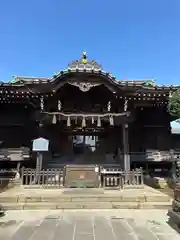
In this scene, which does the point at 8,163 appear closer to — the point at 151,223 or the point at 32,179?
the point at 32,179

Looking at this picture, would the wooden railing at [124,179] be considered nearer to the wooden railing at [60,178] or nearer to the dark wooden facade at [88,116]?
the wooden railing at [60,178]

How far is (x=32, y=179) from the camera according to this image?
13.9 meters

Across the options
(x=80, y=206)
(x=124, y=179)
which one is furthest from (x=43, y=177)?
(x=80, y=206)

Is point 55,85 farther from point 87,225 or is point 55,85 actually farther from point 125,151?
point 87,225

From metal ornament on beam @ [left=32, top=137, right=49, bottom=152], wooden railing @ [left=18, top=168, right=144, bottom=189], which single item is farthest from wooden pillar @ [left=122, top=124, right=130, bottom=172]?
metal ornament on beam @ [left=32, top=137, right=49, bottom=152]

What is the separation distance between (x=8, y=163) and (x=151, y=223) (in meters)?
13.8

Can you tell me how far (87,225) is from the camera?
5.89 metres

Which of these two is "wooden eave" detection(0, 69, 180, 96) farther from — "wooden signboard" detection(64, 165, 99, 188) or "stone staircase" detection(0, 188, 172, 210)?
"stone staircase" detection(0, 188, 172, 210)

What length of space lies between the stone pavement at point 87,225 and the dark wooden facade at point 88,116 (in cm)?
783

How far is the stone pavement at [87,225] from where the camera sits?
197 inches

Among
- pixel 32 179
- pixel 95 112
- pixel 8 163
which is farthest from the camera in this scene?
pixel 8 163

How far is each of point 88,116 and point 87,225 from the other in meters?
9.65

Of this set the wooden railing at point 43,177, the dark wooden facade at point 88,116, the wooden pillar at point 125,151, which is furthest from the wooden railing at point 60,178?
the dark wooden facade at point 88,116

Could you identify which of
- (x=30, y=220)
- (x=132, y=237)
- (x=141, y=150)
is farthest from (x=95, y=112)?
(x=132, y=237)
